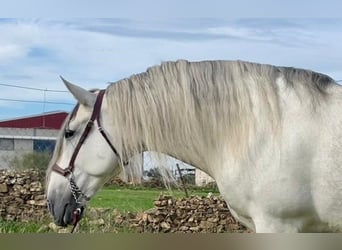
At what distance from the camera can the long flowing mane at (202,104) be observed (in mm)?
1884

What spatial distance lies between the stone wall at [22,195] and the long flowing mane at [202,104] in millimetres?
2934

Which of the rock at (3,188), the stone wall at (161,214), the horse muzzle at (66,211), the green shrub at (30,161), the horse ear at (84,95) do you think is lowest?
the stone wall at (161,214)

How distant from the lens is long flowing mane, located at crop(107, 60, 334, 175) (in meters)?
1.88

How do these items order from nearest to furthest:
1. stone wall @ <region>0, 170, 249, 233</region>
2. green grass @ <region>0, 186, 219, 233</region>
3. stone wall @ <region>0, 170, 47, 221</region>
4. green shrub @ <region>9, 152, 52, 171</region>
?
green grass @ <region>0, 186, 219, 233</region>, green shrub @ <region>9, 152, 52, 171</region>, stone wall @ <region>0, 170, 249, 233</region>, stone wall @ <region>0, 170, 47, 221</region>

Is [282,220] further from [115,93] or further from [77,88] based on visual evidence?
[77,88]

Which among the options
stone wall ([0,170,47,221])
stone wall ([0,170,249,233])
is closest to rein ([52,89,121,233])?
stone wall ([0,170,249,233])

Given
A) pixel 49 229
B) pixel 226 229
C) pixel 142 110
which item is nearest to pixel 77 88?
pixel 142 110

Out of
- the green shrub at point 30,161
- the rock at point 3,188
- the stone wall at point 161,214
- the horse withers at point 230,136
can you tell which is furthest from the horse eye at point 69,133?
the rock at point 3,188

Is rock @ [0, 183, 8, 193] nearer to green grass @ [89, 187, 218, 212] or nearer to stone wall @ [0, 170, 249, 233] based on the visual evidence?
stone wall @ [0, 170, 249, 233]

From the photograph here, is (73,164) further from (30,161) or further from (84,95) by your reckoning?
(30,161)

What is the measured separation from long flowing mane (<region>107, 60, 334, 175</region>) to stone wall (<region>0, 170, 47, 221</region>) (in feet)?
9.62

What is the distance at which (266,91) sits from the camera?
1890 millimetres

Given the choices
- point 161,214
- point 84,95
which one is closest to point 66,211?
point 84,95

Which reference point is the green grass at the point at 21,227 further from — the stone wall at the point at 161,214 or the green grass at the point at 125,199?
the green grass at the point at 125,199
